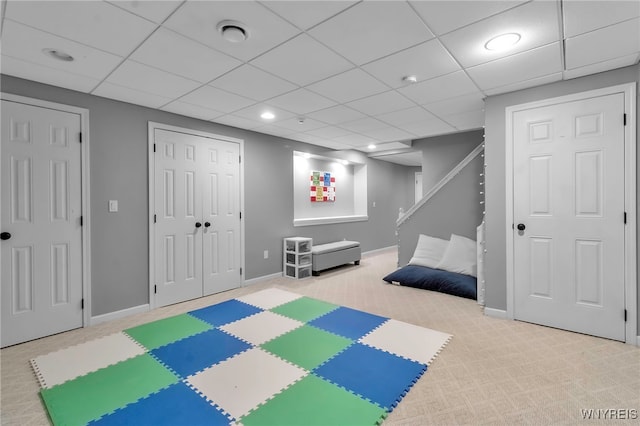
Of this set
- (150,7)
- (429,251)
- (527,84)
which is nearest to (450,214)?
(429,251)

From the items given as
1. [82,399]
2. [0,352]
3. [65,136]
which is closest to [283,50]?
[65,136]

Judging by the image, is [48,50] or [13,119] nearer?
[48,50]

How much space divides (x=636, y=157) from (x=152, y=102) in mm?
5044

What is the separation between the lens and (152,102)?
3.54m

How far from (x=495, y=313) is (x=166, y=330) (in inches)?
144

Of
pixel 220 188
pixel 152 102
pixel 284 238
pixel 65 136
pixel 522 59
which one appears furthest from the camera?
pixel 284 238

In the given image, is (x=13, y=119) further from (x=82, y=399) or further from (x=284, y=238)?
(x=284, y=238)

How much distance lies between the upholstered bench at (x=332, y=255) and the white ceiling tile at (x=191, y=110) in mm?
2849

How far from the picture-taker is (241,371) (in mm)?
2297

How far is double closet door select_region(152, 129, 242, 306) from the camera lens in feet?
12.7

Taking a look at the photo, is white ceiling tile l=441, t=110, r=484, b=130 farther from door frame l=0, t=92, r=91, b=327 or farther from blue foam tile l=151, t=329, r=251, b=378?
door frame l=0, t=92, r=91, b=327

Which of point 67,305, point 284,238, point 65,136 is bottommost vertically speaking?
point 67,305

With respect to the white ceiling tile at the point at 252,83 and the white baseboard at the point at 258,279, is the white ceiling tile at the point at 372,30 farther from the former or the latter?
the white baseboard at the point at 258,279

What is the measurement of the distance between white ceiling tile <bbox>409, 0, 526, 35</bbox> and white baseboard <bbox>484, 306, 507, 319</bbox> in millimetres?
3009
